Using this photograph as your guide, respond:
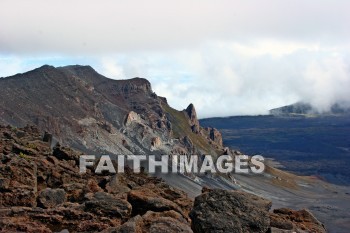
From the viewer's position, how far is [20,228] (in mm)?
21875

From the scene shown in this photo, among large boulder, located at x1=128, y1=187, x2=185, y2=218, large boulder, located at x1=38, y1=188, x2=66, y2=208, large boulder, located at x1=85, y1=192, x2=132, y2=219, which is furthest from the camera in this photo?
large boulder, located at x1=38, y1=188, x2=66, y2=208

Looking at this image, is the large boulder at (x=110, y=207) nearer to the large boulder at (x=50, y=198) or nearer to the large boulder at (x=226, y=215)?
the large boulder at (x=50, y=198)

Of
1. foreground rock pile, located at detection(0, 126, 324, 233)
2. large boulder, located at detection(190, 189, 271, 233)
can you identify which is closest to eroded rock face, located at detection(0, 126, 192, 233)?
foreground rock pile, located at detection(0, 126, 324, 233)

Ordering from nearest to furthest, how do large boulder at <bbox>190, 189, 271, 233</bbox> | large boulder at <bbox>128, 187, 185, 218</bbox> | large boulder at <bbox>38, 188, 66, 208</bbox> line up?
large boulder at <bbox>190, 189, 271, 233</bbox> → large boulder at <bbox>128, 187, 185, 218</bbox> → large boulder at <bbox>38, 188, 66, 208</bbox>

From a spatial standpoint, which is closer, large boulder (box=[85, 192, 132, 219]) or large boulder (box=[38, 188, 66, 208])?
large boulder (box=[85, 192, 132, 219])

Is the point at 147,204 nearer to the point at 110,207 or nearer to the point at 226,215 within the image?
the point at 110,207

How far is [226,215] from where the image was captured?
22203mm

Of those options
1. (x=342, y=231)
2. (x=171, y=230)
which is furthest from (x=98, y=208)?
(x=342, y=231)

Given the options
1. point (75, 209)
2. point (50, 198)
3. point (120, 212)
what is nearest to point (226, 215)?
point (120, 212)

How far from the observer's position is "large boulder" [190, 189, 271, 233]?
71.7ft

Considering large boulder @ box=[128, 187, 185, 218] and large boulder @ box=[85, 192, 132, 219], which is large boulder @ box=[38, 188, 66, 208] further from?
large boulder @ box=[128, 187, 185, 218]

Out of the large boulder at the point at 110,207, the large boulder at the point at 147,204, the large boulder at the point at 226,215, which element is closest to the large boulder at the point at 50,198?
the large boulder at the point at 110,207

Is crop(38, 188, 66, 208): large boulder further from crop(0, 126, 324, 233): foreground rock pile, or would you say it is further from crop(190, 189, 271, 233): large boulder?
crop(190, 189, 271, 233): large boulder

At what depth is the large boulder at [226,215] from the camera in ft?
71.7
